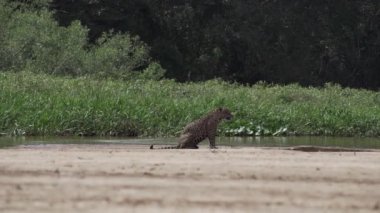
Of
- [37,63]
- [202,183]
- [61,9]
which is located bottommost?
[202,183]

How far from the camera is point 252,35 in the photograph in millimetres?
52031

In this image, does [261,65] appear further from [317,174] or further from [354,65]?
[317,174]

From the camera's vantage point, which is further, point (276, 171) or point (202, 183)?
point (276, 171)

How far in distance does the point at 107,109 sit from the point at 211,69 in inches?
1143

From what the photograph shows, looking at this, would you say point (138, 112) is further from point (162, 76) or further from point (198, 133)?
point (162, 76)

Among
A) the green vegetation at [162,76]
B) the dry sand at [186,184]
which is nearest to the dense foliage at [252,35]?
the green vegetation at [162,76]

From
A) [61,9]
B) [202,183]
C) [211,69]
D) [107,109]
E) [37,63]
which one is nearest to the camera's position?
[202,183]

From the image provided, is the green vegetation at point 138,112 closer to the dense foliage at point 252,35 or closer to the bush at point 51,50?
the bush at point 51,50

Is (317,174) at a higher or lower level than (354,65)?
lower

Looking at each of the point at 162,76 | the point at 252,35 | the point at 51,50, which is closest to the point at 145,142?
the point at 51,50

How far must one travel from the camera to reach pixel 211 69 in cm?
5025

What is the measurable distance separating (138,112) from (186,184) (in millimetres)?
14123

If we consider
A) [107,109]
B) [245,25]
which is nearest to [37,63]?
[107,109]

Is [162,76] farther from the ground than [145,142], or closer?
farther from the ground
